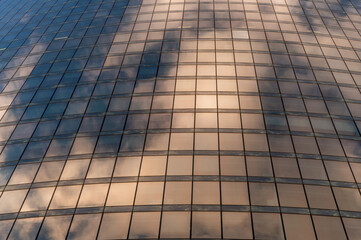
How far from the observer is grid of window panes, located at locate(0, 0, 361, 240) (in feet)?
72.3

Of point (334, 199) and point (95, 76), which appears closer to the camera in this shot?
point (334, 199)

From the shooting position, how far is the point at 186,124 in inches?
1109

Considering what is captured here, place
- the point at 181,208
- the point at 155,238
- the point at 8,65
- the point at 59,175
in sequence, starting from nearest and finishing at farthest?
the point at 155,238 → the point at 181,208 → the point at 59,175 → the point at 8,65

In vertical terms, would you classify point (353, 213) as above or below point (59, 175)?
below

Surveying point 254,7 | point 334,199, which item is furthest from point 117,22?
point 334,199

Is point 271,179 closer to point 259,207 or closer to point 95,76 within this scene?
point 259,207

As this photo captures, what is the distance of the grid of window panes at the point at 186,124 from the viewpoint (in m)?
22.0

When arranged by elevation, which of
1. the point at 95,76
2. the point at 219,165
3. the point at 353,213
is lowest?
the point at 353,213

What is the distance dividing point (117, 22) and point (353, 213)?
4120 cm

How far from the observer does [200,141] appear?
87.3ft

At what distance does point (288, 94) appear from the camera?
101ft

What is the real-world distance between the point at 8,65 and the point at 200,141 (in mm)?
33298

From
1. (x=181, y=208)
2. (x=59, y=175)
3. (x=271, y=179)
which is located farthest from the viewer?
(x=59, y=175)

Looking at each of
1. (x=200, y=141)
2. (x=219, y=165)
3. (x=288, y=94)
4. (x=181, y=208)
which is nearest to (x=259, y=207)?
(x=219, y=165)
